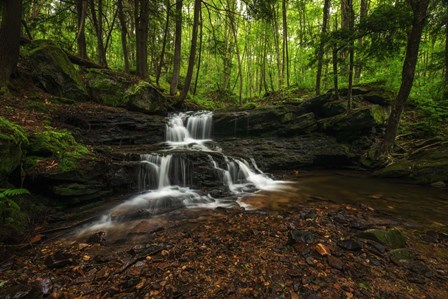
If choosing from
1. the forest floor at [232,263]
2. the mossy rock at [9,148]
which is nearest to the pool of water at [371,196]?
the forest floor at [232,263]

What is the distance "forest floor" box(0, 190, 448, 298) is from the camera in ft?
8.39

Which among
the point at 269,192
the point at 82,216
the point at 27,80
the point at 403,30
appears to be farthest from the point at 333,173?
the point at 27,80

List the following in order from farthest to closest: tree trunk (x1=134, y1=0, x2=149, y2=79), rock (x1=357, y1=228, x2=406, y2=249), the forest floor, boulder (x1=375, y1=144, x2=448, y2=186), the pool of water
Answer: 1. tree trunk (x1=134, y1=0, x2=149, y2=79)
2. boulder (x1=375, y1=144, x2=448, y2=186)
3. the pool of water
4. rock (x1=357, y1=228, x2=406, y2=249)
5. the forest floor

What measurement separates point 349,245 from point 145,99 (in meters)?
10.6

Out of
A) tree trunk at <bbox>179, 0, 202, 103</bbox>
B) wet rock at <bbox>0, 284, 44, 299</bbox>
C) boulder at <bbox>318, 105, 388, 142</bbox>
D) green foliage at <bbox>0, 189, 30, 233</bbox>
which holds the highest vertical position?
tree trunk at <bbox>179, 0, 202, 103</bbox>

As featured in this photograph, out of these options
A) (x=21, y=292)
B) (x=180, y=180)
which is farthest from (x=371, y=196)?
(x=21, y=292)

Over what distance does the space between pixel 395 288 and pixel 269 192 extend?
423 centimetres

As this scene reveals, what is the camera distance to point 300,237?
11.6 ft

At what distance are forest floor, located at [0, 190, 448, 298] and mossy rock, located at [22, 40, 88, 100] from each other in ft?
23.5

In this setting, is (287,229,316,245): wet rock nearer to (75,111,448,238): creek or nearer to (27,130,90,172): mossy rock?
(75,111,448,238): creek

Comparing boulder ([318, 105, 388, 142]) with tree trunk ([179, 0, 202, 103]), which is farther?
tree trunk ([179, 0, 202, 103])

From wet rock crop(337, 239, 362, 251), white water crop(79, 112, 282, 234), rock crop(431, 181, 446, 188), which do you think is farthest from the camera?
rock crop(431, 181, 446, 188)

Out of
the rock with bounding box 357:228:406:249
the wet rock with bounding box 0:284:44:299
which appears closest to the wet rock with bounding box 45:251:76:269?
the wet rock with bounding box 0:284:44:299

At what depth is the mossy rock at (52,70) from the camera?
8641mm
